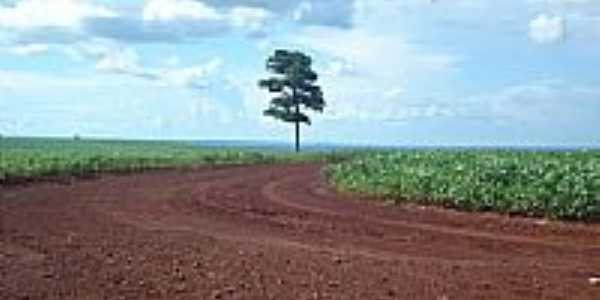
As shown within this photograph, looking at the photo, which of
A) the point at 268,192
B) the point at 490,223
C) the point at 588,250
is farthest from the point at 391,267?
the point at 268,192

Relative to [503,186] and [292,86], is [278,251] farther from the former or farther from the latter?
[292,86]

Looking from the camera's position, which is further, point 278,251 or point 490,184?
point 490,184

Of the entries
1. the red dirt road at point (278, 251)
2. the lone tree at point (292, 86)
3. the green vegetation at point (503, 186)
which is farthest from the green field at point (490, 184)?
the lone tree at point (292, 86)

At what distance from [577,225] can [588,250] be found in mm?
4841

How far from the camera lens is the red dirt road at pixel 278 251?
40.4ft

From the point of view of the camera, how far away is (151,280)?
1280cm

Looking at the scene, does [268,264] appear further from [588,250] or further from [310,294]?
[588,250]

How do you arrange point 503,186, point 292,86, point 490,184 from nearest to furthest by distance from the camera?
point 503,186
point 490,184
point 292,86

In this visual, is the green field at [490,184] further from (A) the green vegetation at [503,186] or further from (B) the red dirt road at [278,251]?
(B) the red dirt road at [278,251]

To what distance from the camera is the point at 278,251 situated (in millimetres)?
16062

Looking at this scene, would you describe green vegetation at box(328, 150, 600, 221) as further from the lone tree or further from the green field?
the lone tree

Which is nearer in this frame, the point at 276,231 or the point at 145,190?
the point at 276,231

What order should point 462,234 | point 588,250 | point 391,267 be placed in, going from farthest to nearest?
point 462,234
point 588,250
point 391,267

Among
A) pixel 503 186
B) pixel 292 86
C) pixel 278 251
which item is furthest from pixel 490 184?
pixel 292 86
